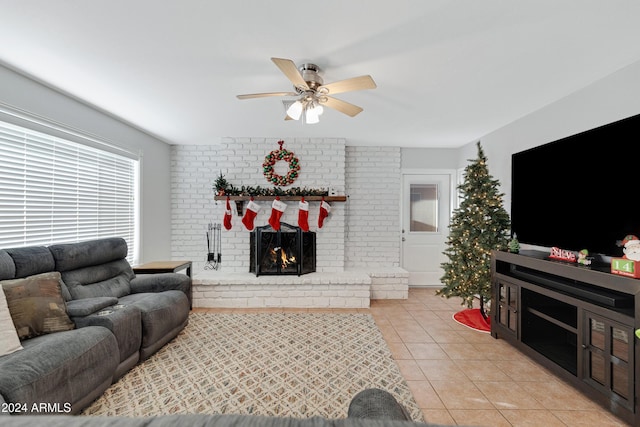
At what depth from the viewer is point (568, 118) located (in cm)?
272

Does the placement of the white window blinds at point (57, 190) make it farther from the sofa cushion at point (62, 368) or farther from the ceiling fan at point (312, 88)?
the ceiling fan at point (312, 88)

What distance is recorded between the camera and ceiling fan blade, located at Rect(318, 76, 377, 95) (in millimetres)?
1923

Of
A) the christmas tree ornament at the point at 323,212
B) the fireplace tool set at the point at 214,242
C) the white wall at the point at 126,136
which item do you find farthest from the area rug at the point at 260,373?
the white wall at the point at 126,136

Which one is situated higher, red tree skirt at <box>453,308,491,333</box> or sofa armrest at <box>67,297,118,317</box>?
sofa armrest at <box>67,297,118,317</box>

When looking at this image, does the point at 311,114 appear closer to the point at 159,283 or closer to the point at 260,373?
the point at 260,373

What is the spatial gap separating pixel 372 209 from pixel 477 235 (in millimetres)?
1807

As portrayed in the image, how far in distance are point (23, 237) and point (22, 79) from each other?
53.4 inches

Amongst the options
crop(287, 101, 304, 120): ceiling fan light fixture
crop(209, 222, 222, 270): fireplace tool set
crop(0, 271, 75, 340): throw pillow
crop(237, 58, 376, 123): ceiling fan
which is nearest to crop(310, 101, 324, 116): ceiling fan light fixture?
crop(237, 58, 376, 123): ceiling fan

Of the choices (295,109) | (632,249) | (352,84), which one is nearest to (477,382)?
(632,249)

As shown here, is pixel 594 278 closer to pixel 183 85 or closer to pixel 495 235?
pixel 495 235

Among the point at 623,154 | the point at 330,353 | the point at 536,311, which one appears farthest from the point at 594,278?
the point at 330,353

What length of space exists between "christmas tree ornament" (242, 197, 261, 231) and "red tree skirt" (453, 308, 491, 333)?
3055mm

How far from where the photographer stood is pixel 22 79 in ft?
8.00

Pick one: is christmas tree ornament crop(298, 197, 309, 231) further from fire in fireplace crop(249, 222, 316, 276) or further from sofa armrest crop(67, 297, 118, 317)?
sofa armrest crop(67, 297, 118, 317)
